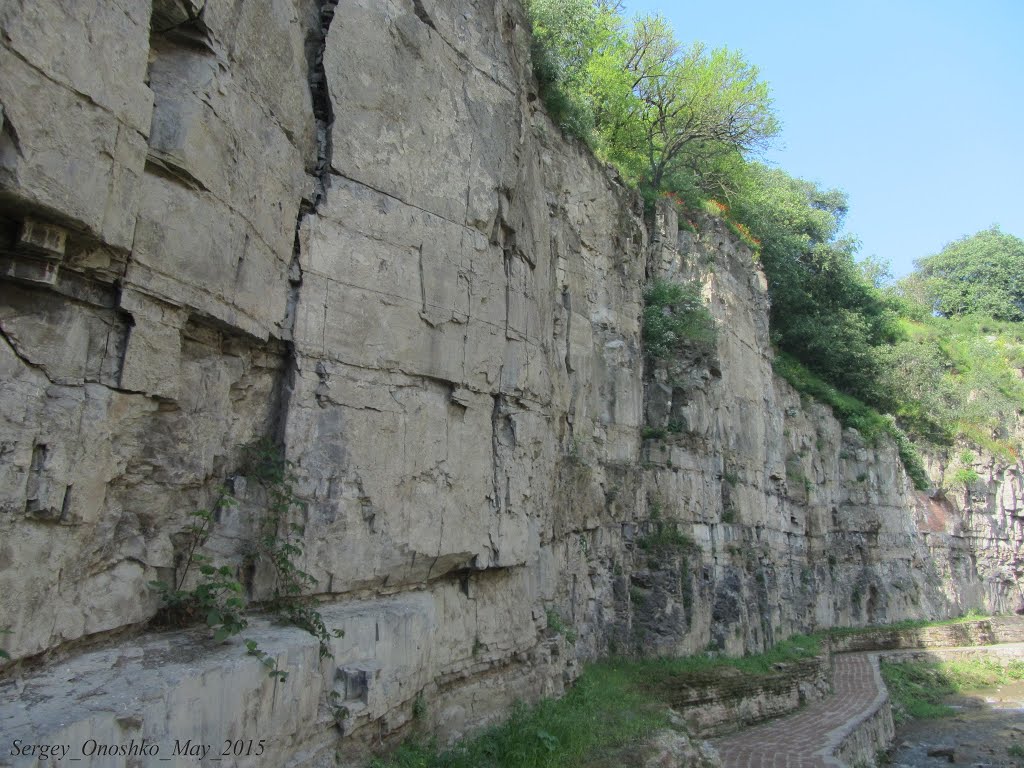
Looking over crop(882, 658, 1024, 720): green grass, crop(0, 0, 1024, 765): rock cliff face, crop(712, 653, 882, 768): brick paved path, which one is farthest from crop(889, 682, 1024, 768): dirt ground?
crop(0, 0, 1024, 765): rock cliff face

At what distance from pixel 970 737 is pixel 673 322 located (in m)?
10.3

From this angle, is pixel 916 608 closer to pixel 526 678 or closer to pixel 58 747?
pixel 526 678

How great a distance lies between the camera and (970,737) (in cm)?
1592

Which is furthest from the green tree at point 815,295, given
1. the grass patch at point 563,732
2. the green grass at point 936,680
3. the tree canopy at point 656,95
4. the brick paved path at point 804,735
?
the grass patch at point 563,732

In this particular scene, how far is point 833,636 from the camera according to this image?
68.4 ft

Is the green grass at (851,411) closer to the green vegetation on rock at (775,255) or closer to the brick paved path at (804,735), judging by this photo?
the green vegetation on rock at (775,255)

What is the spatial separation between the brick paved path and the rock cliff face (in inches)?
105

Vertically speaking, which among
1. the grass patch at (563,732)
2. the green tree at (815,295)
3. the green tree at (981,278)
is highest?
the green tree at (981,278)

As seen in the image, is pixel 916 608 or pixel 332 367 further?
pixel 916 608

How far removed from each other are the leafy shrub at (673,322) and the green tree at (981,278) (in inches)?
1273

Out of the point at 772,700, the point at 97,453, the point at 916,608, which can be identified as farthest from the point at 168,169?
the point at 916,608

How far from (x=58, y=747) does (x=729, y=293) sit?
57.8ft

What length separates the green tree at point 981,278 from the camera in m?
41.2

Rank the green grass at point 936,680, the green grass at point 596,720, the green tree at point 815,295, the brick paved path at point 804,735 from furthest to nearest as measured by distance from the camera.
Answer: the green tree at point 815,295 < the green grass at point 936,680 < the brick paved path at point 804,735 < the green grass at point 596,720
